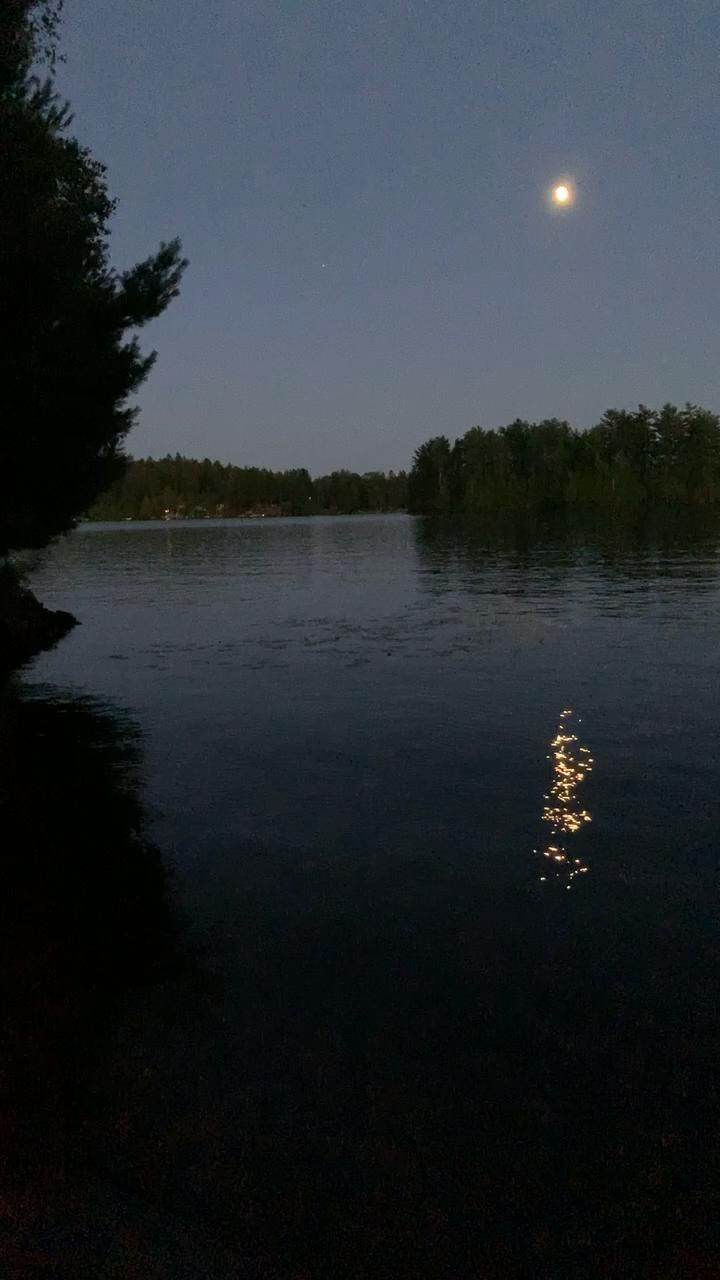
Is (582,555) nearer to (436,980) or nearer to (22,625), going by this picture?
(22,625)

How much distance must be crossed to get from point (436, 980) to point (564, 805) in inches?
242

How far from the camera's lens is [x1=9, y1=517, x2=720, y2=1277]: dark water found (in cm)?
607

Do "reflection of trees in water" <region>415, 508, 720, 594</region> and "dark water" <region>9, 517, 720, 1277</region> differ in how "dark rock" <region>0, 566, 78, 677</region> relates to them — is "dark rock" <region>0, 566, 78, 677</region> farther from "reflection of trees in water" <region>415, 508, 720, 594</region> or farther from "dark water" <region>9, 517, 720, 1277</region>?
"reflection of trees in water" <region>415, 508, 720, 594</region>

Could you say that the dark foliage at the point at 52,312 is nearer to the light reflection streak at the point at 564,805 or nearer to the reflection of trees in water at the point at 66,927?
the reflection of trees in water at the point at 66,927

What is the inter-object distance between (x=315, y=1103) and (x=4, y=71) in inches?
804

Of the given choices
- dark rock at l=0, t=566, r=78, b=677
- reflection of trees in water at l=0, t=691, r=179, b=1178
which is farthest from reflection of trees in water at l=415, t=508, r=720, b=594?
reflection of trees in water at l=0, t=691, r=179, b=1178

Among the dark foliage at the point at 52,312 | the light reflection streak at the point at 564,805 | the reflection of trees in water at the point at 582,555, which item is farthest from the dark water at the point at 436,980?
the reflection of trees in water at the point at 582,555

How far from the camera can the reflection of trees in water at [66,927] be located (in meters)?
6.89

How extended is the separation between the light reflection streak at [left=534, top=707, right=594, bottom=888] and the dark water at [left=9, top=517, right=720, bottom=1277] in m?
0.07

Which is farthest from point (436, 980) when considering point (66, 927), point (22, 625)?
point (22, 625)

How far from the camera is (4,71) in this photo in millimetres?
18328

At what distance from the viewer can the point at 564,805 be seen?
48.2 feet

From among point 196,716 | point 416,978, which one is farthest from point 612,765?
point 196,716

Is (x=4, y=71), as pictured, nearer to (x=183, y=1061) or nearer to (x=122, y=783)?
(x=122, y=783)
